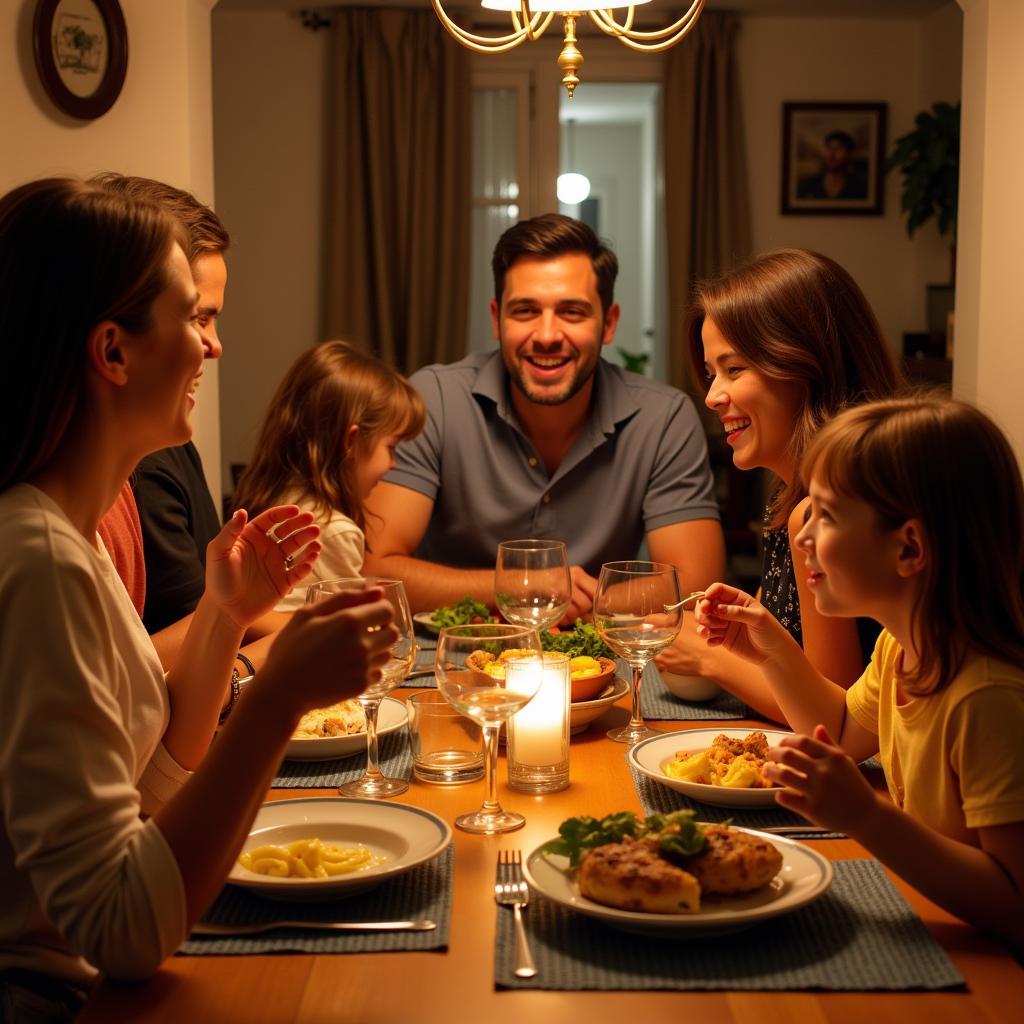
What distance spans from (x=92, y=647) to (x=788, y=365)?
130 centimetres

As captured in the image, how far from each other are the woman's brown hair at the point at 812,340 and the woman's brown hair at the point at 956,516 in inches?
27.7

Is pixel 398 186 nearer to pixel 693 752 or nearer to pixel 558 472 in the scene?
pixel 558 472

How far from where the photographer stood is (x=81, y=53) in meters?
3.32

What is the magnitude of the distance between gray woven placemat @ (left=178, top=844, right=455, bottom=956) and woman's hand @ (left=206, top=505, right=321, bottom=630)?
464mm

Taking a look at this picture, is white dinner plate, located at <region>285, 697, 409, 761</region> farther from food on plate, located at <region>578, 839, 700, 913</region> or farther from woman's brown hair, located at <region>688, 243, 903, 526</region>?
woman's brown hair, located at <region>688, 243, 903, 526</region>

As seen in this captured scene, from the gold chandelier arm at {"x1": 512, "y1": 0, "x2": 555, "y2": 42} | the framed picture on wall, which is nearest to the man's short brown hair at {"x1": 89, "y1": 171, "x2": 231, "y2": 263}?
the gold chandelier arm at {"x1": 512, "y1": 0, "x2": 555, "y2": 42}

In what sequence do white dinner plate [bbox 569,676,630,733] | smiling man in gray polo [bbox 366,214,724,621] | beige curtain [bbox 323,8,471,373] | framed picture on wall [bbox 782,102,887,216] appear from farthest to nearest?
framed picture on wall [bbox 782,102,887,216] < beige curtain [bbox 323,8,471,373] < smiling man in gray polo [bbox 366,214,724,621] < white dinner plate [bbox 569,676,630,733]

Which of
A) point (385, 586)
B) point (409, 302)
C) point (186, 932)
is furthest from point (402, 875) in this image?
point (409, 302)

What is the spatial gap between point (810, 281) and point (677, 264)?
14.4 ft

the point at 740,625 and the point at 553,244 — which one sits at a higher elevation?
the point at 553,244

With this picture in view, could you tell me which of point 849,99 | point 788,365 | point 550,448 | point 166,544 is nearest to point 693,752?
point 788,365

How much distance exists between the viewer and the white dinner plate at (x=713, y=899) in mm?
1064

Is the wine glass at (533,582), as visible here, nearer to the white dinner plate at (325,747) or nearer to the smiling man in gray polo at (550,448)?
the white dinner plate at (325,747)

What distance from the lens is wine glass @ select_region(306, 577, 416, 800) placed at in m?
1.48
